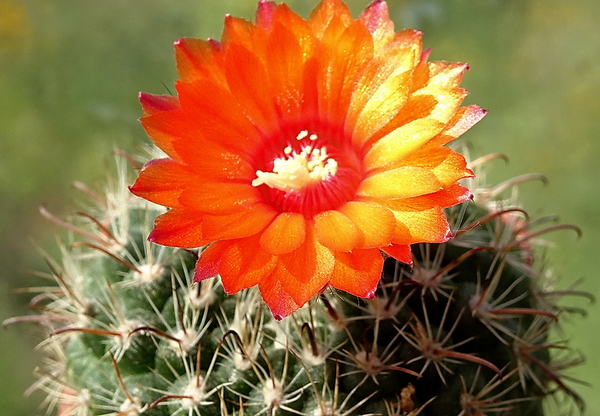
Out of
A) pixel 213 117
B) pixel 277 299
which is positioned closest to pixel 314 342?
pixel 277 299

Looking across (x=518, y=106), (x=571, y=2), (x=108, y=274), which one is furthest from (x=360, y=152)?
(x=571, y=2)

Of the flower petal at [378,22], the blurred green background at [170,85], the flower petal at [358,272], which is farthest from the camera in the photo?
the blurred green background at [170,85]

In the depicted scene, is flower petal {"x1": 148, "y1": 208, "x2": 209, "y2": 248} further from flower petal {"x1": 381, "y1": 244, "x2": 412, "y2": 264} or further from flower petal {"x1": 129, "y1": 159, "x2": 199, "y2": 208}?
flower petal {"x1": 381, "y1": 244, "x2": 412, "y2": 264}

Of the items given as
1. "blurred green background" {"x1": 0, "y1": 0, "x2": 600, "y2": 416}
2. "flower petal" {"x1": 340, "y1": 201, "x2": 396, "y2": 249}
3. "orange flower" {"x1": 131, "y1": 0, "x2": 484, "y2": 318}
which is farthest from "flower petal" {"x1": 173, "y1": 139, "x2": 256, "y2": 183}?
"blurred green background" {"x1": 0, "y1": 0, "x2": 600, "y2": 416}

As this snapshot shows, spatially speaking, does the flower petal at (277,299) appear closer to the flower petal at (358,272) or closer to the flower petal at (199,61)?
the flower petal at (358,272)

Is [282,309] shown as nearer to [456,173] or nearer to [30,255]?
[456,173]

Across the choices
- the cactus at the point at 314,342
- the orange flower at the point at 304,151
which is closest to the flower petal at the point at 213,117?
the orange flower at the point at 304,151
